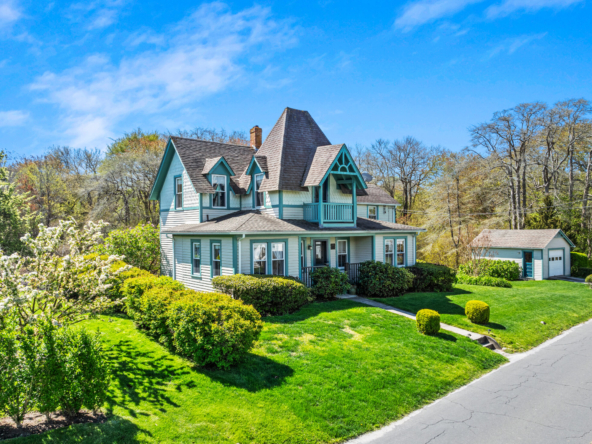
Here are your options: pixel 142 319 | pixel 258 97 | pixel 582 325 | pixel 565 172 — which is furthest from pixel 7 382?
pixel 565 172

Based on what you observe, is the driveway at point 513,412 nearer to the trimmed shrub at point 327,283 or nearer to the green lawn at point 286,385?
the green lawn at point 286,385

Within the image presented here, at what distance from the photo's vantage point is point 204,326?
8.73m

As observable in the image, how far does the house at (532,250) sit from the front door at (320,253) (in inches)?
601

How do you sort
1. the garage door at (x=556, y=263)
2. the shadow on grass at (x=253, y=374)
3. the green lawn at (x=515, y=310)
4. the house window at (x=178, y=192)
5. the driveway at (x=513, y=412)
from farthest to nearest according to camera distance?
1. the garage door at (x=556, y=263)
2. the house window at (x=178, y=192)
3. the green lawn at (x=515, y=310)
4. the shadow on grass at (x=253, y=374)
5. the driveway at (x=513, y=412)

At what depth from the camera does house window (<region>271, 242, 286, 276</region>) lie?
17.4 metres

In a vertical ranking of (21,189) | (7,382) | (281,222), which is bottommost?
(7,382)

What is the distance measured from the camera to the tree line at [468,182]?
113 ft

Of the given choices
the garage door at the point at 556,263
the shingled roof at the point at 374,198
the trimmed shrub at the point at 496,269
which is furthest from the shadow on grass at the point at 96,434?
the garage door at the point at 556,263

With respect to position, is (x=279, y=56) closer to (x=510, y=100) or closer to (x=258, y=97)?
(x=258, y=97)

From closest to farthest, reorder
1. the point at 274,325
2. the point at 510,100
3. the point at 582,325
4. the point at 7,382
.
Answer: the point at 7,382
the point at 274,325
the point at 582,325
the point at 510,100

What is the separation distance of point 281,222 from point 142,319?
8.36 meters

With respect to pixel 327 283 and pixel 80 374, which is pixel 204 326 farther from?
pixel 327 283

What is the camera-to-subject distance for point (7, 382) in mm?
5926

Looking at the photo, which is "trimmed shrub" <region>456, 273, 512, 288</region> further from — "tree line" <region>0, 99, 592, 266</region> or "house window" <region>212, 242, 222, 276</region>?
"house window" <region>212, 242, 222, 276</region>
